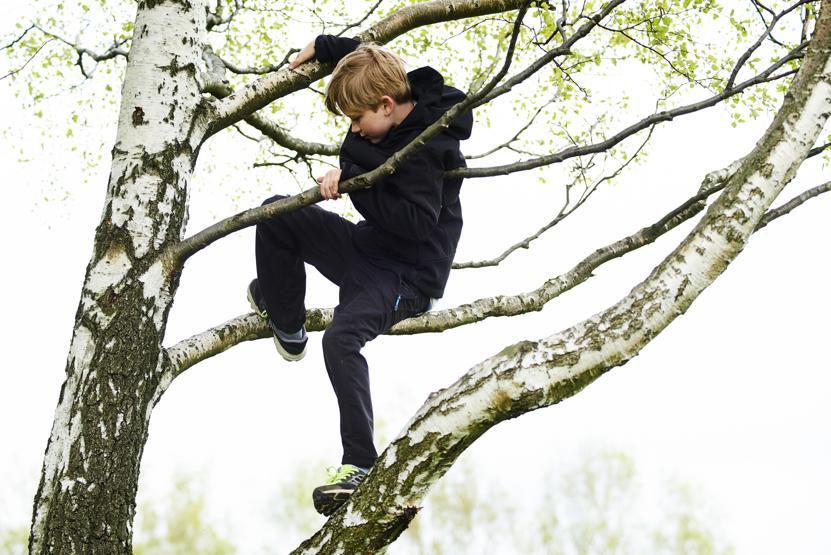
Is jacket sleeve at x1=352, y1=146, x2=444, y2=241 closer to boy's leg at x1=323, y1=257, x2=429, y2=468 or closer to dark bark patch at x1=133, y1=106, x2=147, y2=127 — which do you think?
boy's leg at x1=323, y1=257, x2=429, y2=468

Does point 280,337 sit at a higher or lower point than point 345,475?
higher

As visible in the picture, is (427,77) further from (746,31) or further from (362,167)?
(746,31)

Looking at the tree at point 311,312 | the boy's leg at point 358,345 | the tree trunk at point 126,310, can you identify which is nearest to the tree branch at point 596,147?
the tree at point 311,312

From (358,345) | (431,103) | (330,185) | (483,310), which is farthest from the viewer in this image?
(483,310)

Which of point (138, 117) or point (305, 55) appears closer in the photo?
point (138, 117)

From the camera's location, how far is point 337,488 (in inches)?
110

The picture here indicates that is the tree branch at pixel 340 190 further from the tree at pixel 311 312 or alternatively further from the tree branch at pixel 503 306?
the tree branch at pixel 503 306

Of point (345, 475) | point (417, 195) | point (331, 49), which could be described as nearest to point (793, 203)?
point (417, 195)

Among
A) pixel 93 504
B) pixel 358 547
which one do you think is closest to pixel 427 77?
pixel 358 547

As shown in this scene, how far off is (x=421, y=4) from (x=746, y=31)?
350 centimetres

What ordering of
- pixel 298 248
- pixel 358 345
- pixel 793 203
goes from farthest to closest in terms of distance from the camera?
pixel 298 248, pixel 793 203, pixel 358 345

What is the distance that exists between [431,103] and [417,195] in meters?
→ 0.41

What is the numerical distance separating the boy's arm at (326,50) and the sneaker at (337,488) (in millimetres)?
2000

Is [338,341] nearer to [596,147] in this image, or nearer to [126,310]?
[126,310]
